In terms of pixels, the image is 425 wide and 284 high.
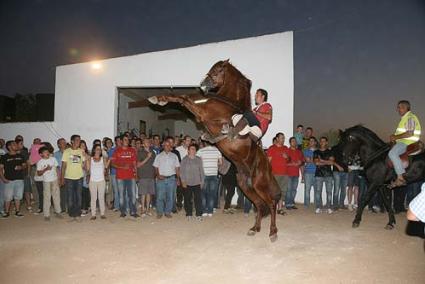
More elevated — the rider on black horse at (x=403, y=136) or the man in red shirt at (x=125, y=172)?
the rider on black horse at (x=403, y=136)

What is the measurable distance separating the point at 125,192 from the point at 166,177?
1.16m

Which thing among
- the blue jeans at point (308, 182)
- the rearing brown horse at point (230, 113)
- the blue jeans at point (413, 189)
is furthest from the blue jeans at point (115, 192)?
the blue jeans at point (413, 189)

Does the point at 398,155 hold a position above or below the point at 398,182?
above

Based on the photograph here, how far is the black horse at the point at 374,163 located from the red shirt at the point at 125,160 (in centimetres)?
551

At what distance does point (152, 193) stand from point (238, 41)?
20.5 ft

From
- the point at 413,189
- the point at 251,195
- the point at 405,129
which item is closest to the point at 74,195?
the point at 251,195

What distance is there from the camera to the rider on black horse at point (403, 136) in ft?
23.6

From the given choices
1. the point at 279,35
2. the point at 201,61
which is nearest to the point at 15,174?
the point at 201,61

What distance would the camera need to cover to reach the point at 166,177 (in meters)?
8.62

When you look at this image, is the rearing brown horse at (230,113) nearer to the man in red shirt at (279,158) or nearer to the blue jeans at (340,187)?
the man in red shirt at (279,158)

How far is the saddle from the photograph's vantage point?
742 centimetres

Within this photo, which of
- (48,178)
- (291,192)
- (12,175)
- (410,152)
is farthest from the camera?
(291,192)

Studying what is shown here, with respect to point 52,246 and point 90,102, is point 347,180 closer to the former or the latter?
point 52,246

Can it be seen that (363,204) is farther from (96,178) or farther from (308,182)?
(96,178)
